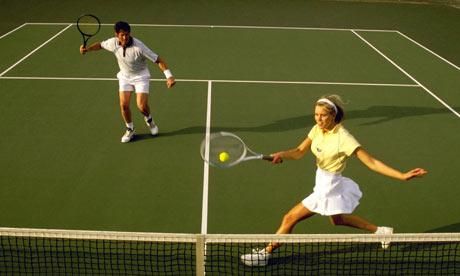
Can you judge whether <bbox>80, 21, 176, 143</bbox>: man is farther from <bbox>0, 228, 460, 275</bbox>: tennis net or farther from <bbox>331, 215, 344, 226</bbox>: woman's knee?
<bbox>331, 215, 344, 226</bbox>: woman's knee

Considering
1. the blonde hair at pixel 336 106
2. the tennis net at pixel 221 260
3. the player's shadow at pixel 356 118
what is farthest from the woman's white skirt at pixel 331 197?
the player's shadow at pixel 356 118

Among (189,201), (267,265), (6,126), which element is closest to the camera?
(267,265)

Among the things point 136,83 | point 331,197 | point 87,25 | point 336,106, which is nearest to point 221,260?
point 331,197

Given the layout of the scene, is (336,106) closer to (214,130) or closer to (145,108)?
(145,108)

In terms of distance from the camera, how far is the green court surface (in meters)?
5.78

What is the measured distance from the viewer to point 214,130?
26.3ft

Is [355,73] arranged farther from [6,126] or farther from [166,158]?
[6,126]

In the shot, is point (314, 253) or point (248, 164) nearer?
point (314, 253)

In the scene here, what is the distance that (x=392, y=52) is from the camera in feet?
42.7

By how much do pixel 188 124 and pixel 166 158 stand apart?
1.32 m

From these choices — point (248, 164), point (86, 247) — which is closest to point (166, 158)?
point (248, 164)

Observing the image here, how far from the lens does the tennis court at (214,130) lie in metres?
5.79

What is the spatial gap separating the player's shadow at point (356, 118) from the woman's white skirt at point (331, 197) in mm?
3697

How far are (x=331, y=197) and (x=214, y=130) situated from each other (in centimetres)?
389
